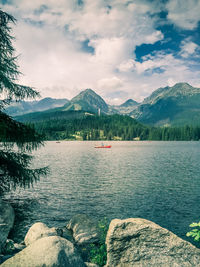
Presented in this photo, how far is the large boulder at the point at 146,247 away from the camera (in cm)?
790

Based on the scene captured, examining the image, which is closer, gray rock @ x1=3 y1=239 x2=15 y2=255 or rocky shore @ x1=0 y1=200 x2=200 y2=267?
rocky shore @ x1=0 y1=200 x2=200 y2=267

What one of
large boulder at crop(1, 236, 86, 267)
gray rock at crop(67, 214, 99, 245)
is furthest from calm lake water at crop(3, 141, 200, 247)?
large boulder at crop(1, 236, 86, 267)

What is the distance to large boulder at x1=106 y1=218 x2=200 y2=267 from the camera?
7902 mm

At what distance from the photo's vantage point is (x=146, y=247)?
841 cm

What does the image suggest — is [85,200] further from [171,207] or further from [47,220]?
[171,207]

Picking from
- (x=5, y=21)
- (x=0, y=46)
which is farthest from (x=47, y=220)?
(x=5, y=21)

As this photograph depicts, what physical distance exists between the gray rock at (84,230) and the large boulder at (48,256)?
5338mm

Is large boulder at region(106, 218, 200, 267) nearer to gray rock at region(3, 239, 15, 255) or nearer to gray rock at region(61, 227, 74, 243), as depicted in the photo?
gray rock at region(3, 239, 15, 255)

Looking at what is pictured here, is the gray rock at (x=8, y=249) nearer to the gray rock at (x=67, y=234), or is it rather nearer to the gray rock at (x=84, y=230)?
the gray rock at (x=67, y=234)

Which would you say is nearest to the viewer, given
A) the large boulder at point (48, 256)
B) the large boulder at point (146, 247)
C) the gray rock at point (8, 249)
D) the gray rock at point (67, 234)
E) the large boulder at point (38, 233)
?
the large boulder at point (48, 256)

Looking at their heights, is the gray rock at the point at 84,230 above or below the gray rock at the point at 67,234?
above

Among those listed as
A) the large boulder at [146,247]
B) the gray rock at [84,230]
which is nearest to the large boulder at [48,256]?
the large boulder at [146,247]

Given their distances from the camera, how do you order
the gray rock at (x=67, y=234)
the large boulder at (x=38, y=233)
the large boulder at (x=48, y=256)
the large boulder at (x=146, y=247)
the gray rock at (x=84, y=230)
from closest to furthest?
the large boulder at (x=48, y=256) < the large boulder at (x=146, y=247) < the large boulder at (x=38, y=233) < the gray rock at (x=84, y=230) < the gray rock at (x=67, y=234)

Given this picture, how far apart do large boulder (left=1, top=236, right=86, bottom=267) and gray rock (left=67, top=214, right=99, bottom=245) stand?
17.5 ft
